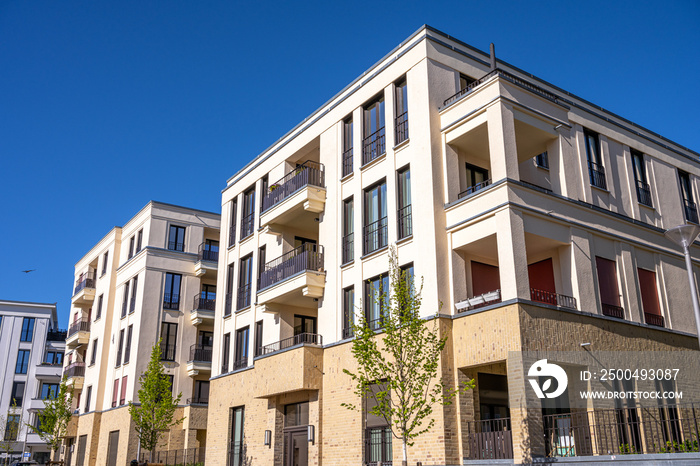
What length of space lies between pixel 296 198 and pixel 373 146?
14.5 feet

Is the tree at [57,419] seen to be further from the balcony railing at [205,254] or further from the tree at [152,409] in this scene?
the balcony railing at [205,254]

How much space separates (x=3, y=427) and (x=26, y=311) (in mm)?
13468

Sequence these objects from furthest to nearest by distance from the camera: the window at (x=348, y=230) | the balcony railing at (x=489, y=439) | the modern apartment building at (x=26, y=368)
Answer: the modern apartment building at (x=26, y=368)
the window at (x=348, y=230)
the balcony railing at (x=489, y=439)

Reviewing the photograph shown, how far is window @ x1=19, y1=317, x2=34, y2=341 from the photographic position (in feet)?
250

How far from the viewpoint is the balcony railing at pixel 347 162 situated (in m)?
26.6

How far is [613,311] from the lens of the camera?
21766 mm

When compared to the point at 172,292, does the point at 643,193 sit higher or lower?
lower

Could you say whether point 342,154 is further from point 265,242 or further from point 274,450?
point 274,450

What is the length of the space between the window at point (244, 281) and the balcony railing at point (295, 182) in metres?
3.11

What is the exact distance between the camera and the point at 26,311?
254 ft

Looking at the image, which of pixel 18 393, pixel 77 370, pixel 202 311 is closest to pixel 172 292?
pixel 202 311

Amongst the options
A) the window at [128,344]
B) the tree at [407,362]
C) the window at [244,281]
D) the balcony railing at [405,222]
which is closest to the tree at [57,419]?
the window at [128,344]

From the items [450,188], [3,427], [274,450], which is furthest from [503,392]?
[3,427]

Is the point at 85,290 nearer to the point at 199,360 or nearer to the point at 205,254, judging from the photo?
the point at 205,254
